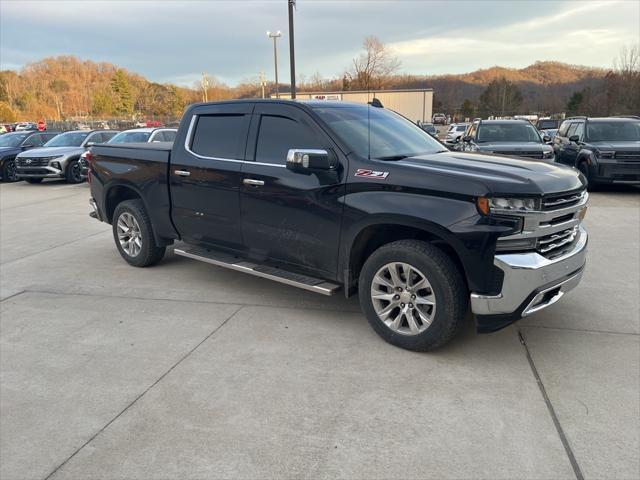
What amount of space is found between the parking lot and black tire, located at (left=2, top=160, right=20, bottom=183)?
13.9m

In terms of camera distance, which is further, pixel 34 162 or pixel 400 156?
pixel 34 162

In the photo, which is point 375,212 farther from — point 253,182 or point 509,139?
point 509,139

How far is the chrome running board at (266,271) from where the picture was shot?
4.38 meters

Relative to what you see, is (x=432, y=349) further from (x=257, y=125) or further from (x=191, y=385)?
(x=257, y=125)

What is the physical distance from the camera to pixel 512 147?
442 inches

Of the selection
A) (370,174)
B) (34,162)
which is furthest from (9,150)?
(370,174)

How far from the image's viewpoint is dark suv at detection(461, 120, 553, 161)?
36.4 ft

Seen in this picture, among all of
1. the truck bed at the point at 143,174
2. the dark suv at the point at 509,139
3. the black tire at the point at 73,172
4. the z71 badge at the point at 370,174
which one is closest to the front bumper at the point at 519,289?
the z71 badge at the point at 370,174

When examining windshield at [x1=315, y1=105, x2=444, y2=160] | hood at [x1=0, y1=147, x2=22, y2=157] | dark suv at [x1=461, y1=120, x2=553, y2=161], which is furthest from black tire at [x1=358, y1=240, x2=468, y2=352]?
hood at [x1=0, y1=147, x2=22, y2=157]

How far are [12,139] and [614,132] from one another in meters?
19.6

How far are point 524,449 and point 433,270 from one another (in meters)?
1.33

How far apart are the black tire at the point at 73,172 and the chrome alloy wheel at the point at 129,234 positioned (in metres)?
11.1

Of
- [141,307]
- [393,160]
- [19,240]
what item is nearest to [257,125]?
[393,160]

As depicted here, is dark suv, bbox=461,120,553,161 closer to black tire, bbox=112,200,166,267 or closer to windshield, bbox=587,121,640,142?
windshield, bbox=587,121,640,142
